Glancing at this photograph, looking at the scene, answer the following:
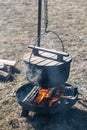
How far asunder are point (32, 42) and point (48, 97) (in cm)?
360

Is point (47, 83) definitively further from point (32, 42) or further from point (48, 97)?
point (32, 42)

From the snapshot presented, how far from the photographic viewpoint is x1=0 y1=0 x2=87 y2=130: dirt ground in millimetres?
5730

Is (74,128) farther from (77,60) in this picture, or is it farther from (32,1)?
(32,1)

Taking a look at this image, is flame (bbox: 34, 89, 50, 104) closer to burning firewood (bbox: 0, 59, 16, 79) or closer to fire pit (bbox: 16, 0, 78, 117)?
fire pit (bbox: 16, 0, 78, 117)

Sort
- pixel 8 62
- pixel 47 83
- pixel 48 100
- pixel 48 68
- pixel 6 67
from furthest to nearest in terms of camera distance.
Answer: pixel 8 62 → pixel 6 67 → pixel 48 100 → pixel 47 83 → pixel 48 68

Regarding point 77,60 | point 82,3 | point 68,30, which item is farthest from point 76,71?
point 82,3

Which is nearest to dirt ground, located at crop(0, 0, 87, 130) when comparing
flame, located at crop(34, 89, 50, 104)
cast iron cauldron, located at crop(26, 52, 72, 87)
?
flame, located at crop(34, 89, 50, 104)

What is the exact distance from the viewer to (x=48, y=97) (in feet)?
18.6

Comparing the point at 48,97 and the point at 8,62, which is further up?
the point at 8,62

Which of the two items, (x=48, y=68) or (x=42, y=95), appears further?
(x=42, y=95)

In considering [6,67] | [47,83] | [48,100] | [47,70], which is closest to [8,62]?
[6,67]

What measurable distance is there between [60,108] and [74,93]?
55 centimetres

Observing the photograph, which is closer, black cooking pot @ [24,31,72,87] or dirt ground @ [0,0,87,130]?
black cooking pot @ [24,31,72,87]

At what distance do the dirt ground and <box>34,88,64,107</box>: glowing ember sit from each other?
366 mm
